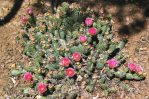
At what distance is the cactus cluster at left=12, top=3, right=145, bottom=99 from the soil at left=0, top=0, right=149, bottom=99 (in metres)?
0.20

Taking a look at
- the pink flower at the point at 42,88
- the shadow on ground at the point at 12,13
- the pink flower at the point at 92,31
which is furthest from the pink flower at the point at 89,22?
the shadow on ground at the point at 12,13

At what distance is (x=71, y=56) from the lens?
6.03 meters

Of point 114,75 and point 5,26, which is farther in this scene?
point 5,26

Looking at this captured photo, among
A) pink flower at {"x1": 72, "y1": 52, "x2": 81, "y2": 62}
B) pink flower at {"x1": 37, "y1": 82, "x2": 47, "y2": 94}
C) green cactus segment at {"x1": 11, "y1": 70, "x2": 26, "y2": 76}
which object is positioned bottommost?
pink flower at {"x1": 37, "y1": 82, "x2": 47, "y2": 94}

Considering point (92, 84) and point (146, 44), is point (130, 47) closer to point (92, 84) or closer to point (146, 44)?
point (146, 44)

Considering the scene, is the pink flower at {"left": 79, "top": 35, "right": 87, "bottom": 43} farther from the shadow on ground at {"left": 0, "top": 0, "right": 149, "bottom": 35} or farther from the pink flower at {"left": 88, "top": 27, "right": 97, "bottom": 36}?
the shadow on ground at {"left": 0, "top": 0, "right": 149, "bottom": 35}

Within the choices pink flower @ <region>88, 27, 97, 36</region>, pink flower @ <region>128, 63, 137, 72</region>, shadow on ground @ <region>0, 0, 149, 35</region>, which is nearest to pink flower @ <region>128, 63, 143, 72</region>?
pink flower @ <region>128, 63, 137, 72</region>

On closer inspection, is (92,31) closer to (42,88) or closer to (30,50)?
(30,50)

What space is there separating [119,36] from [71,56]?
4.01ft

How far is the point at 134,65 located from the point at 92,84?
76cm

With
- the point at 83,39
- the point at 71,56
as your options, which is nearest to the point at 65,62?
the point at 71,56

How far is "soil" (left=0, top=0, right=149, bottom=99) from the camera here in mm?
6124

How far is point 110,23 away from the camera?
6781 millimetres

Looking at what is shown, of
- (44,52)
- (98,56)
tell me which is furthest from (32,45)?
(98,56)
